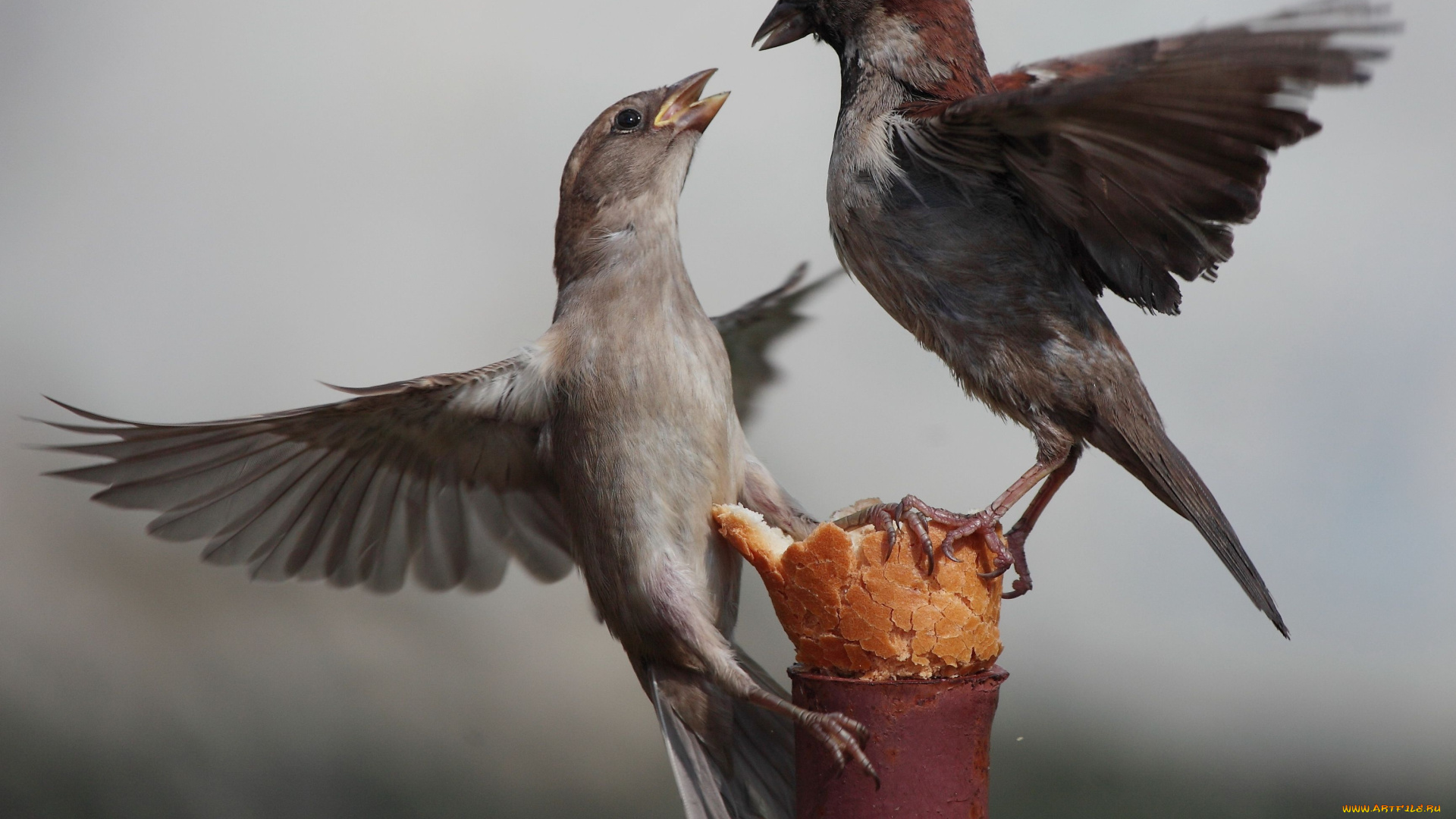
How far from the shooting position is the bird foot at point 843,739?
68.6 inches

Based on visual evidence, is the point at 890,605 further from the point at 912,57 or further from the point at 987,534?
the point at 912,57

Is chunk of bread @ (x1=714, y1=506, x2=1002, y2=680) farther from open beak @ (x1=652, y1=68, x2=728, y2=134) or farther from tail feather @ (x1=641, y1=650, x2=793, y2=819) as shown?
open beak @ (x1=652, y1=68, x2=728, y2=134)

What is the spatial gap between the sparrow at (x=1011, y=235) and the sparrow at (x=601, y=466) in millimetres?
373

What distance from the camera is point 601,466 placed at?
2.05m

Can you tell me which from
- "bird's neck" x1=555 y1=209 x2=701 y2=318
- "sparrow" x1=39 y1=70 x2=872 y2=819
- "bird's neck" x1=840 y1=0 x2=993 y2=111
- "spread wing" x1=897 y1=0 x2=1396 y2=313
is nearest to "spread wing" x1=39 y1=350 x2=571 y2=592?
"sparrow" x1=39 y1=70 x2=872 y2=819

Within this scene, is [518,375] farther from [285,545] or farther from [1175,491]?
[1175,491]

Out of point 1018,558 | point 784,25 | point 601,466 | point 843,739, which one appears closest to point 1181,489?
point 1018,558

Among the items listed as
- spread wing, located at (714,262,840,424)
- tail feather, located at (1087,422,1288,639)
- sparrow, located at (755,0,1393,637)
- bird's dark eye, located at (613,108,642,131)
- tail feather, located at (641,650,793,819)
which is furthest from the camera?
spread wing, located at (714,262,840,424)

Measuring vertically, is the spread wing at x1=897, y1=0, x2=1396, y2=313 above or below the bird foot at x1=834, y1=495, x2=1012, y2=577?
above

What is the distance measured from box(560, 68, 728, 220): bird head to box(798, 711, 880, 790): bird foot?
3.39ft

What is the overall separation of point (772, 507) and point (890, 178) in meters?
0.72

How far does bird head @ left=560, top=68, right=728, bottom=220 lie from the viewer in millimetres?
2195

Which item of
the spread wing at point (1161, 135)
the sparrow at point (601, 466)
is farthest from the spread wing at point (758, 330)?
the spread wing at point (1161, 135)

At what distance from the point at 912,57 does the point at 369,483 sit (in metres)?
1.38
